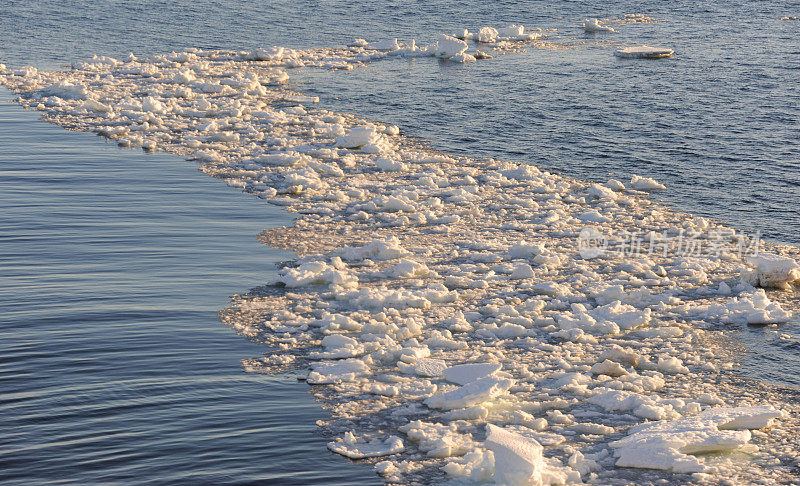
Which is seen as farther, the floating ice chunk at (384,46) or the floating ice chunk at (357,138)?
the floating ice chunk at (384,46)

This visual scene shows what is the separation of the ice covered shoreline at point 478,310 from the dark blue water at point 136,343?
49 cm

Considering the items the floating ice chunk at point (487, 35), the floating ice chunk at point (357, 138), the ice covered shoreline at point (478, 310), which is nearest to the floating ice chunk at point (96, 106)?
the ice covered shoreline at point (478, 310)

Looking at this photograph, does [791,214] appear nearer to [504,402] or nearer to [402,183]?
[402,183]

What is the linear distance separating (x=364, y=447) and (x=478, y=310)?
3422mm

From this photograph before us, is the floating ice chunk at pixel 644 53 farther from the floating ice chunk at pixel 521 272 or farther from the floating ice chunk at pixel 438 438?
the floating ice chunk at pixel 438 438

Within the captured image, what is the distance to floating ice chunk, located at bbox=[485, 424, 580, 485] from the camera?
764cm

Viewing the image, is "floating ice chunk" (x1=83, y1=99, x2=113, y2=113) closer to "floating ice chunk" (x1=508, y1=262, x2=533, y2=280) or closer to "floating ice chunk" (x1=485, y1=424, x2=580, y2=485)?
"floating ice chunk" (x1=508, y1=262, x2=533, y2=280)

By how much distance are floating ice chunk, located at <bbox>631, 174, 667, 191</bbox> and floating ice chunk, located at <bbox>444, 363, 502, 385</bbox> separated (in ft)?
24.7

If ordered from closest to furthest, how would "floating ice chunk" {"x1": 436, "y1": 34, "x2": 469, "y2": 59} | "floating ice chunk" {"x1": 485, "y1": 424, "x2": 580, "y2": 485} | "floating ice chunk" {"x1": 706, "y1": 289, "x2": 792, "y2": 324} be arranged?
"floating ice chunk" {"x1": 485, "y1": 424, "x2": 580, "y2": 485}, "floating ice chunk" {"x1": 706, "y1": 289, "x2": 792, "y2": 324}, "floating ice chunk" {"x1": 436, "y1": 34, "x2": 469, "y2": 59}

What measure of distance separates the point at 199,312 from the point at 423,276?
3049 millimetres

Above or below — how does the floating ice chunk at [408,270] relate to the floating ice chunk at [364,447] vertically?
above

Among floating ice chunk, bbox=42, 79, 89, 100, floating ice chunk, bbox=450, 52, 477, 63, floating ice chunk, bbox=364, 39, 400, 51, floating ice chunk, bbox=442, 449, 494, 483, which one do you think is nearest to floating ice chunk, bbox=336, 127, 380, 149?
floating ice chunk, bbox=42, 79, 89, 100

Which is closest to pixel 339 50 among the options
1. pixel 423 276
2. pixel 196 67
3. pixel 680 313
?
Result: pixel 196 67

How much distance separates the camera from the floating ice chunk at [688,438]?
8125 mm
